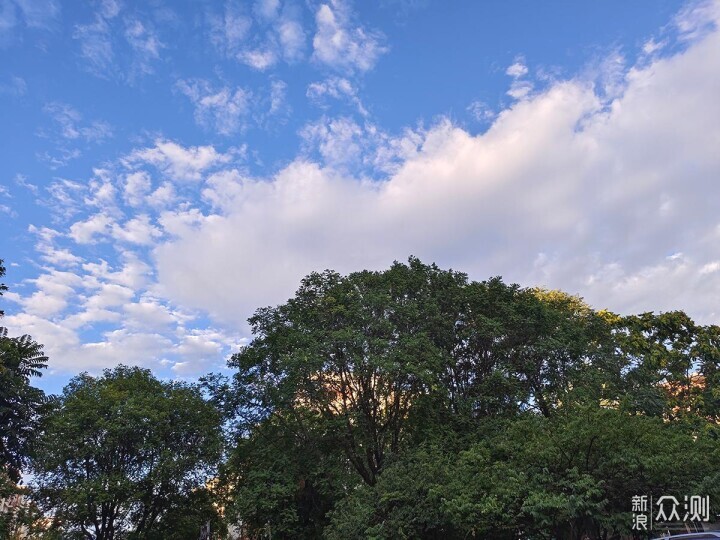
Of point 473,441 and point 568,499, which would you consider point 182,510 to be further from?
point 568,499

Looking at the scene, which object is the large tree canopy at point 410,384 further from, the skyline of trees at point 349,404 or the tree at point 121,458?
the tree at point 121,458

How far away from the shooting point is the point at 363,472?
1881 centimetres

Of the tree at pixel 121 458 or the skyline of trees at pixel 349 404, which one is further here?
the tree at pixel 121 458

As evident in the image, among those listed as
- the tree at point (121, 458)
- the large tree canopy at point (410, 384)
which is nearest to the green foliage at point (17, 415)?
the tree at point (121, 458)

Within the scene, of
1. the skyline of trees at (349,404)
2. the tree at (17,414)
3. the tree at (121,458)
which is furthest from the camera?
the tree at (17,414)

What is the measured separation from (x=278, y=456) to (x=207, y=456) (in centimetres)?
418

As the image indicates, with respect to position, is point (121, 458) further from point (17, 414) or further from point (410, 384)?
point (410, 384)

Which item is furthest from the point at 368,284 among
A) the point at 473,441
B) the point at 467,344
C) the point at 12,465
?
the point at 12,465

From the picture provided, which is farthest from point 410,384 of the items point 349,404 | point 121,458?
point 121,458

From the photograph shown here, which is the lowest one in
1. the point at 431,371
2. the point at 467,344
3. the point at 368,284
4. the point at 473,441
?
the point at 473,441

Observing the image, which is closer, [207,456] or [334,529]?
[334,529]

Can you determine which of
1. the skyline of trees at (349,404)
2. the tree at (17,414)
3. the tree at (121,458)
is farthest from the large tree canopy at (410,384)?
the tree at (17,414)

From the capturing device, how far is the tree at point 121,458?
62.6ft

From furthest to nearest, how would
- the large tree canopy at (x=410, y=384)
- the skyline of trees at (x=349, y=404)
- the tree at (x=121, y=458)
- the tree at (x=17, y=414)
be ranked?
the tree at (x=17, y=414), the tree at (x=121, y=458), the skyline of trees at (x=349, y=404), the large tree canopy at (x=410, y=384)
